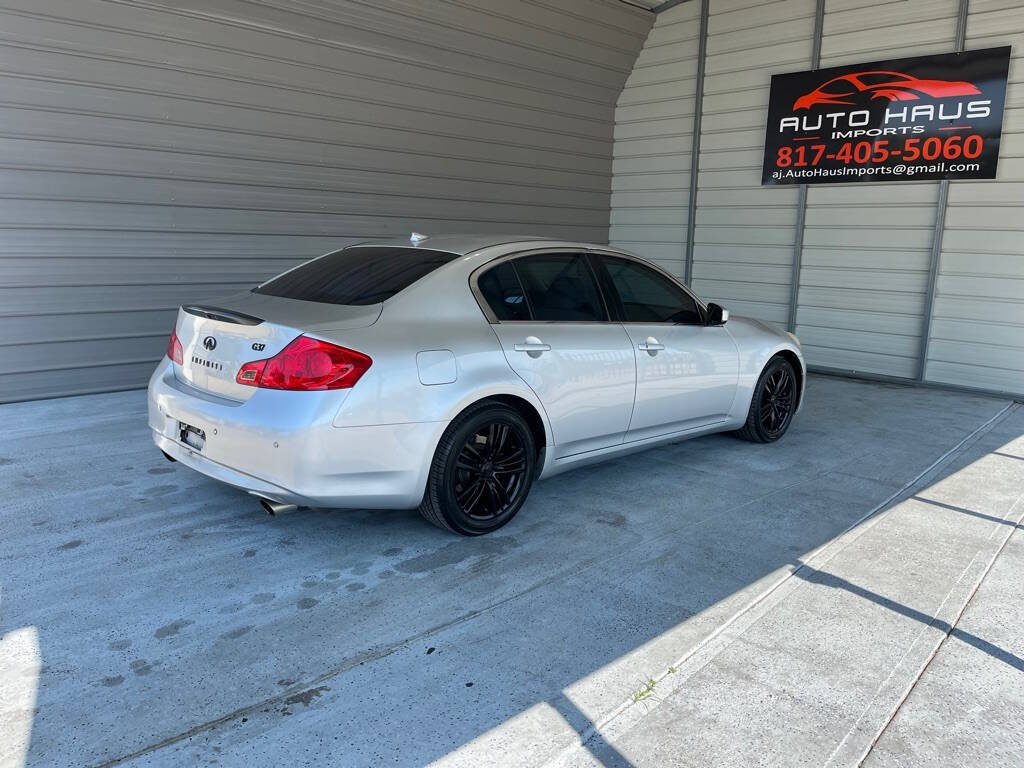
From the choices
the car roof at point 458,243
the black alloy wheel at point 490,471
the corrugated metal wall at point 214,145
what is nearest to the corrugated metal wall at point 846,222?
the corrugated metal wall at point 214,145

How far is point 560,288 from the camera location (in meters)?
4.17

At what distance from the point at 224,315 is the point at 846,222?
24.8ft

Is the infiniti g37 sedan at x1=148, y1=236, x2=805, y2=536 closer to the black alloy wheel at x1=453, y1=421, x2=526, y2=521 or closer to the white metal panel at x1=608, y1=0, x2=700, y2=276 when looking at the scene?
the black alloy wheel at x1=453, y1=421, x2=526, y2=521

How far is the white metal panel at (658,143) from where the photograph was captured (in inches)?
402

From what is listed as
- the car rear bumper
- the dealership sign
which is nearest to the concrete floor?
the car rear bumper

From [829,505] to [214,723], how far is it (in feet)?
11.3

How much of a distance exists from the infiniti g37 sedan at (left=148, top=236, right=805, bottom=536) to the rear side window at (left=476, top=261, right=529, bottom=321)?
0.04 feet

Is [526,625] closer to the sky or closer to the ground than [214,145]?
closer to the ground

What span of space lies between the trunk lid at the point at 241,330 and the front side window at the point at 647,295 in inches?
63.7

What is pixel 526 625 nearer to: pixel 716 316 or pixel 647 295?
pixel 647 295

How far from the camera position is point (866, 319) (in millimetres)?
8734

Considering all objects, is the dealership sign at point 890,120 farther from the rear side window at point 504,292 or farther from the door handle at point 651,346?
the rear side window at point 504,292

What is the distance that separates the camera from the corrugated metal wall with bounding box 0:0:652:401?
19.7 ft

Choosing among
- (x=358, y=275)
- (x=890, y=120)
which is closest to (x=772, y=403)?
(x=358, y=275)
